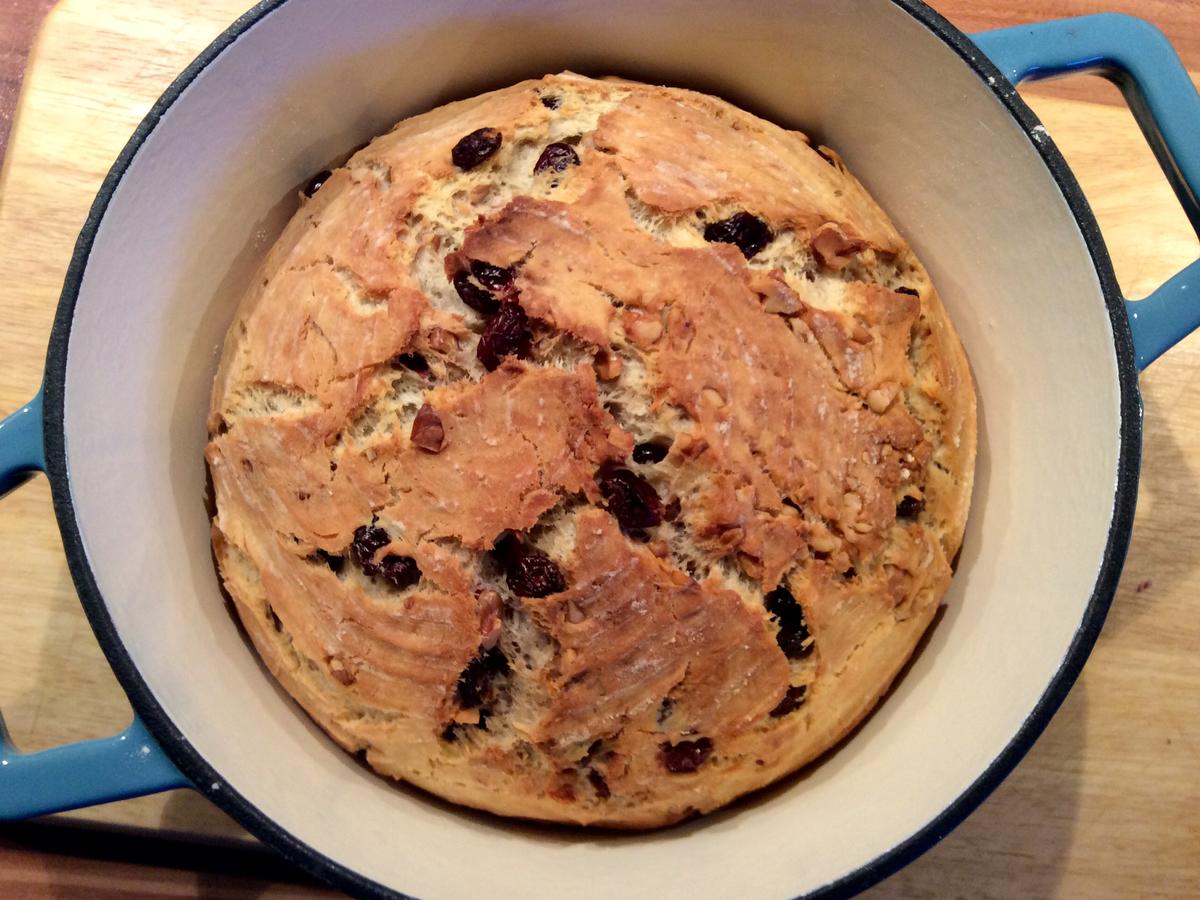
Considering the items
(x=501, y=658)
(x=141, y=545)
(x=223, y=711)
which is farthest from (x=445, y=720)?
(x=141, y=545)

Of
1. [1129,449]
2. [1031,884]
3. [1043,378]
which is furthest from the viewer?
[1031,884]

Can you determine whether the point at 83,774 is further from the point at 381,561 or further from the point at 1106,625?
the point at 1106,625

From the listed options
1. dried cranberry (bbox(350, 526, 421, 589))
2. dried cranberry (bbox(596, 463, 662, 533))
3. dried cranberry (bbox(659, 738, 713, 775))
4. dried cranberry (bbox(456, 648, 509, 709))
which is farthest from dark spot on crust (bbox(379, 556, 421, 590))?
dried cranberry (bbox(659, 738, 713, 775))

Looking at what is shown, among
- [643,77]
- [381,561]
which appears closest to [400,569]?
[381,561]

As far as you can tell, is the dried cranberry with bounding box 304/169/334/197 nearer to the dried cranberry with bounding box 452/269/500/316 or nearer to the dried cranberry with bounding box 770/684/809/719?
the dried cranberry with bounding box 452/269/500/316

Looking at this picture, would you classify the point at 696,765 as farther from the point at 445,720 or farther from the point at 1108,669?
the point at 1108,669

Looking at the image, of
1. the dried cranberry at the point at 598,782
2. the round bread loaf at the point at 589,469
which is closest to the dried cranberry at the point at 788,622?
the round bread loaf at the point at 589,469
